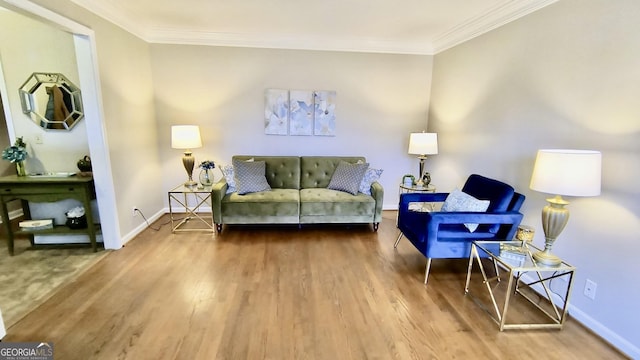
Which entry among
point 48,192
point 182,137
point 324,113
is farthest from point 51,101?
point 324,113

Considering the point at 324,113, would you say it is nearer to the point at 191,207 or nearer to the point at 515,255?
the point at 191,207

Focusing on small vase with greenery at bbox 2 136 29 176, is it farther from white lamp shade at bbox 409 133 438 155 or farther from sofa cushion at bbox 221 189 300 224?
white lamp shade at bbox 409 133 438 155

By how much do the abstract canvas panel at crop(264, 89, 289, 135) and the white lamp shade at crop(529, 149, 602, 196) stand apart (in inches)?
125

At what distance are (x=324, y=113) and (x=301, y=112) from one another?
34 cm

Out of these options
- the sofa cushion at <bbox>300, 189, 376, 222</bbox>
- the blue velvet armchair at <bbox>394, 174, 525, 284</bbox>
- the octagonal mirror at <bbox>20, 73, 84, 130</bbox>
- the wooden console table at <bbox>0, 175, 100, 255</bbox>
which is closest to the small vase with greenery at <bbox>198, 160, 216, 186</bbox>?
the wooden console table at <bbox>0, 175, 100, 255</bbox>

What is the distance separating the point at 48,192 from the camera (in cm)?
281

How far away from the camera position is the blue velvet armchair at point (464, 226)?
2.43 m

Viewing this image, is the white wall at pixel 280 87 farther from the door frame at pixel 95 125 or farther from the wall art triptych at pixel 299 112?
the door frame at pixel 95 125

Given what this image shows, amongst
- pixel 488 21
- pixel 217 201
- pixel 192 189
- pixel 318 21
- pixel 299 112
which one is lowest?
pixel 217 201

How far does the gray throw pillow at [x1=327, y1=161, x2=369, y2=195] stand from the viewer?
3.78m

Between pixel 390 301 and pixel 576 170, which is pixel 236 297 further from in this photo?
pixel 576 170

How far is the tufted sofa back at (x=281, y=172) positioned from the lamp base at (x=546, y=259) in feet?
9.20

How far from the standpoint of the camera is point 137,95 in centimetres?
359

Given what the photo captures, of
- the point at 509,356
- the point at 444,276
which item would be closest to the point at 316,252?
the point at 444,276
